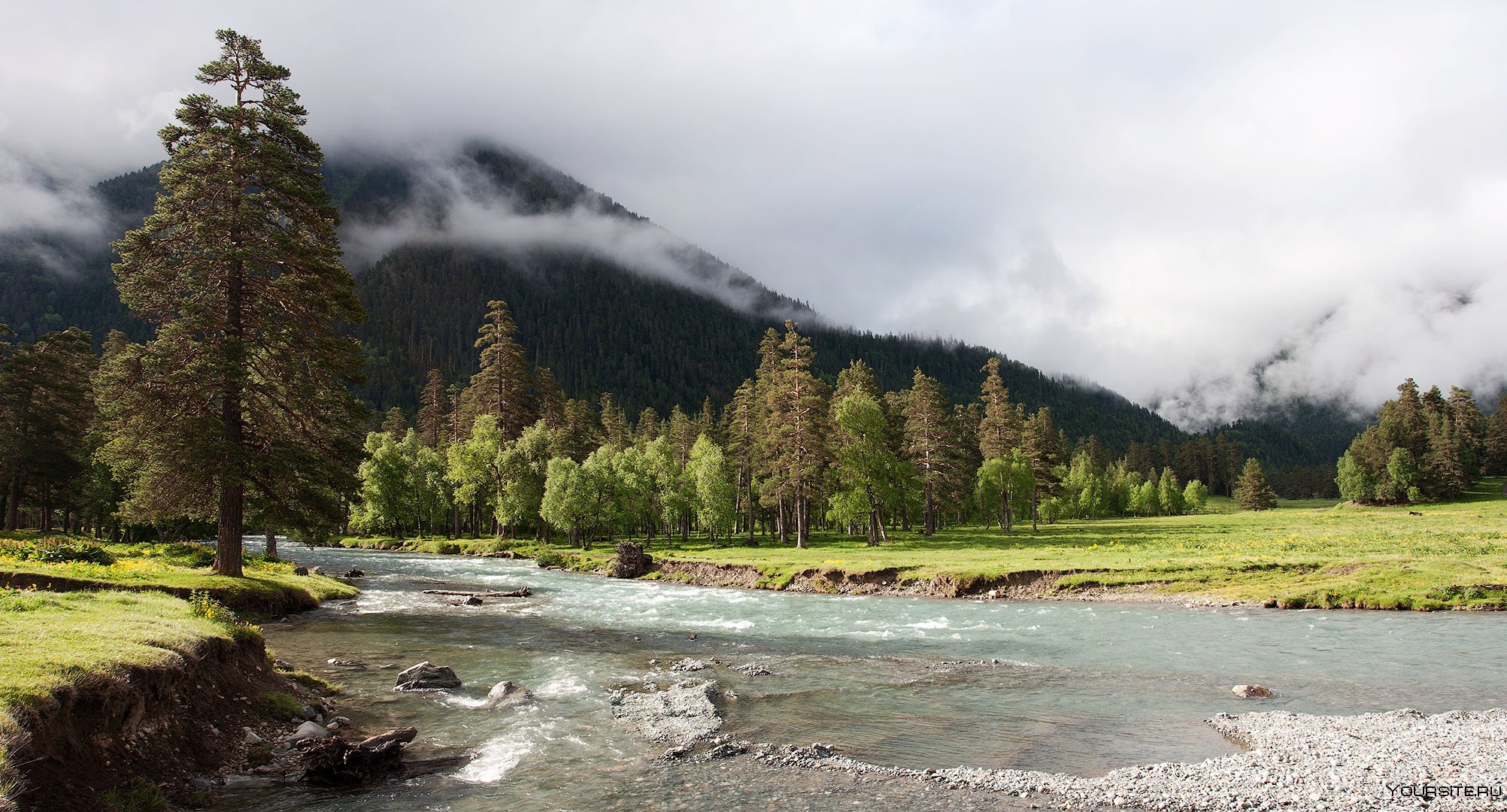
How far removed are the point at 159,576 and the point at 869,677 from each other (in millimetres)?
26092

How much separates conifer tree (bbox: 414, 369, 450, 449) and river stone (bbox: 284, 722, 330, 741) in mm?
103647

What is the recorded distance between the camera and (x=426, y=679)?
721 inches

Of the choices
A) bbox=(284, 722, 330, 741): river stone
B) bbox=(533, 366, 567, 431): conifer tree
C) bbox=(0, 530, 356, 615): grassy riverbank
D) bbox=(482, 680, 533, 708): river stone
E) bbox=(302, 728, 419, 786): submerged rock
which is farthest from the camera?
bbox=(533, 366, 567, 431): conifer tree

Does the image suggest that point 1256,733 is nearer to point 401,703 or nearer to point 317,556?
point 401,703

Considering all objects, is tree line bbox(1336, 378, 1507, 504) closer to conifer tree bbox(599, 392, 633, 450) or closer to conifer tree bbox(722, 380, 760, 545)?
conifer tree bbox(722, 380, 760, 545)

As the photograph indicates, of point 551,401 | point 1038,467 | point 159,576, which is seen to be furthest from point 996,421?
point 159,576

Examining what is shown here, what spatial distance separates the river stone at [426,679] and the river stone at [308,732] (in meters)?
4.07

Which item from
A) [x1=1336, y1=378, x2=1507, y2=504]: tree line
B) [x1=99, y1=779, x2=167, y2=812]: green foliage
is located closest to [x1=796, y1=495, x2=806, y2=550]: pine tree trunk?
[x1=99, y1=779, x2=167, y2=812]: green foliage

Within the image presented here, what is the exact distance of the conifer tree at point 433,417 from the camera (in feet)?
371

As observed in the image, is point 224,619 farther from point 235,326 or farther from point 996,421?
point 996,421

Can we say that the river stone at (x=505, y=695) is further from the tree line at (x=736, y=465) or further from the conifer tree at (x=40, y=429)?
the conifer tree at (x=40, y=429)

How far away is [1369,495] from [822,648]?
421 ft

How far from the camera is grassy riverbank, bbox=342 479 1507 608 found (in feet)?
108

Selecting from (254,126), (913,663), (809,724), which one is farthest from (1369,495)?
(254,126)
